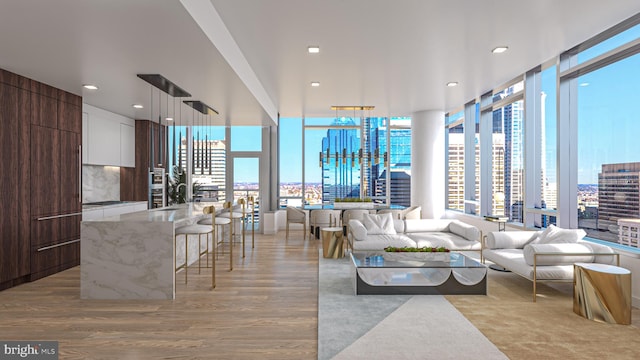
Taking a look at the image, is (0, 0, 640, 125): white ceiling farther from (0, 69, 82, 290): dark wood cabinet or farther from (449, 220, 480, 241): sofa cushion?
(449, 220, 480, 241): sofa cushion

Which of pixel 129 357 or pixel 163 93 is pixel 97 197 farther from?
pixel 129 357

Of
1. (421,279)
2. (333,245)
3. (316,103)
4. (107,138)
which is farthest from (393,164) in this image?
(107,138)

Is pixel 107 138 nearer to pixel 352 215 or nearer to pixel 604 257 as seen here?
pixel 352 215

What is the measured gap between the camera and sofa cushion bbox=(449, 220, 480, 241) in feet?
19.2

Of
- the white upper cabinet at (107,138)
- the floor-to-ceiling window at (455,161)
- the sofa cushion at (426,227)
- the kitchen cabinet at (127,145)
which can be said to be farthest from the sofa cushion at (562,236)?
the kitchen cabinet at (127,145)

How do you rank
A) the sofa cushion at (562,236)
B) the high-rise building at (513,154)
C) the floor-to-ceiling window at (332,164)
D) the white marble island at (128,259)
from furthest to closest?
the floor-to-ceiling window at (332,164)
the high-rise building at (513,154)
the sofa cushion at (562,236)
the white marble island at (128,259)

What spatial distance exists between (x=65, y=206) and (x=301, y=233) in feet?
A: 16.8

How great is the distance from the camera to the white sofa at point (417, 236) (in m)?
5.76

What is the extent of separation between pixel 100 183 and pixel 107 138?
942 mm

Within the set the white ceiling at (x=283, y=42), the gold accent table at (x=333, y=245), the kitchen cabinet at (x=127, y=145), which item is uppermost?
the white ceiling at (x=283, y=42)

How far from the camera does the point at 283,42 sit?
4.43m

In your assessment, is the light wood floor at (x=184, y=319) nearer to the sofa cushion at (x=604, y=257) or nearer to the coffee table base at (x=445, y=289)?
the coffee table base at (x=445, y=289)

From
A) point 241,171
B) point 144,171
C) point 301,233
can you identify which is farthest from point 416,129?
point 144,171

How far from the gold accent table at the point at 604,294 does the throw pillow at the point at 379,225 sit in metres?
3.09
